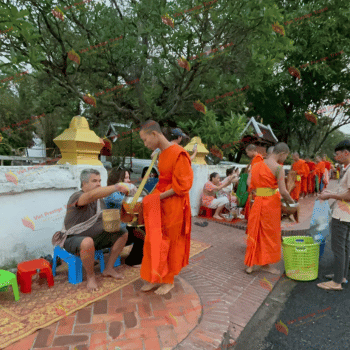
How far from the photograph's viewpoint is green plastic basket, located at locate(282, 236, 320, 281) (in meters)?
3.56

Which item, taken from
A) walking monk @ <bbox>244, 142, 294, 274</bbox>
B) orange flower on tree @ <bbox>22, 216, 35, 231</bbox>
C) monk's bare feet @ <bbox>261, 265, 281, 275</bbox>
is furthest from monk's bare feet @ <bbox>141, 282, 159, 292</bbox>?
monk's bare feet @ <bbox>261, 265, 281, 275</bbox>

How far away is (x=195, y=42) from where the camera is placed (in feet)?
20.9

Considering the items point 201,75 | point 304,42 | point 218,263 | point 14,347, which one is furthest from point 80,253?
point 304,42

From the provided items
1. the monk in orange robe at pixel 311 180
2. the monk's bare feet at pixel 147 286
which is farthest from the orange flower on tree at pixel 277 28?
the monk in orange robe at pixel 311 180

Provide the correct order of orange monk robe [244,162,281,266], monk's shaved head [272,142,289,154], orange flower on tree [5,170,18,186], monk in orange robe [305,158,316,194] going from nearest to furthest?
orange flower on tree [5,170,18,186] → monk's shaved head [272,142,289,154] → orange monk robe [244,162,281,266] → monk in orange robe [305,158,316,194]

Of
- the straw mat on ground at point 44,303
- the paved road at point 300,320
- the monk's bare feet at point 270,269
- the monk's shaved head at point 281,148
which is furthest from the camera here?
the monk's bare feet at point 270,269

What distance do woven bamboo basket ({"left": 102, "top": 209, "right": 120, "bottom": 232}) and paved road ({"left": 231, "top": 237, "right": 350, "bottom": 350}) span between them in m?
1.60

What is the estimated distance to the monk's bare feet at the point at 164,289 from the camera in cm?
295

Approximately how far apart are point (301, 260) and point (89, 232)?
270cm

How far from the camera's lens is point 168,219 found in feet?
9.41

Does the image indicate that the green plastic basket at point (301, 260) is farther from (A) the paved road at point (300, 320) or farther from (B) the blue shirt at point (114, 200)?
(B) the blue shirt at point (114, 200)

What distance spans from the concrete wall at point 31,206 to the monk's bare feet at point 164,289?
5.35 feet

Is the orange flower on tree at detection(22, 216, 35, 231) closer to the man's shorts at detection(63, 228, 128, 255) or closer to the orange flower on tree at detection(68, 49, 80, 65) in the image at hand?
the man's shorts at detection(63, 228, 128, 255)

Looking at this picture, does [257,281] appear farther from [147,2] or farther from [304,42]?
[304,42]
